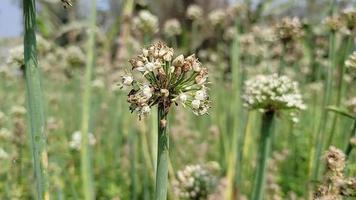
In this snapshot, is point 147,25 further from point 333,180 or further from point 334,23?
point 333,180

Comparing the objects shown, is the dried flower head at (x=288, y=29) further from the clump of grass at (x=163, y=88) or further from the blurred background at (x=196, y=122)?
the clump of grass at (x=163, y=88)

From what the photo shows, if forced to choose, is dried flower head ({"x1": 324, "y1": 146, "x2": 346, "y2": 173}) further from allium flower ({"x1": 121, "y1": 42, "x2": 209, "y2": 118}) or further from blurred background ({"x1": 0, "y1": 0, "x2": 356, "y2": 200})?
allium flower ({"x1": 121, "y1": 42, "x2": 209, "y2": 118})

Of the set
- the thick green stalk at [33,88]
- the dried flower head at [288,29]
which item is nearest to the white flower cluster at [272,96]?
the dried flower head at [288,29]

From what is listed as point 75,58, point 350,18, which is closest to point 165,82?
point 350,18

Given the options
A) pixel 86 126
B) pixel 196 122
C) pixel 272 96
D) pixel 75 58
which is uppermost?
pixel 75 58

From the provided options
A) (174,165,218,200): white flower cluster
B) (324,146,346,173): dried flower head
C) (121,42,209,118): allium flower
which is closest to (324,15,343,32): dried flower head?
(174,165,218,200): white flower cluster
